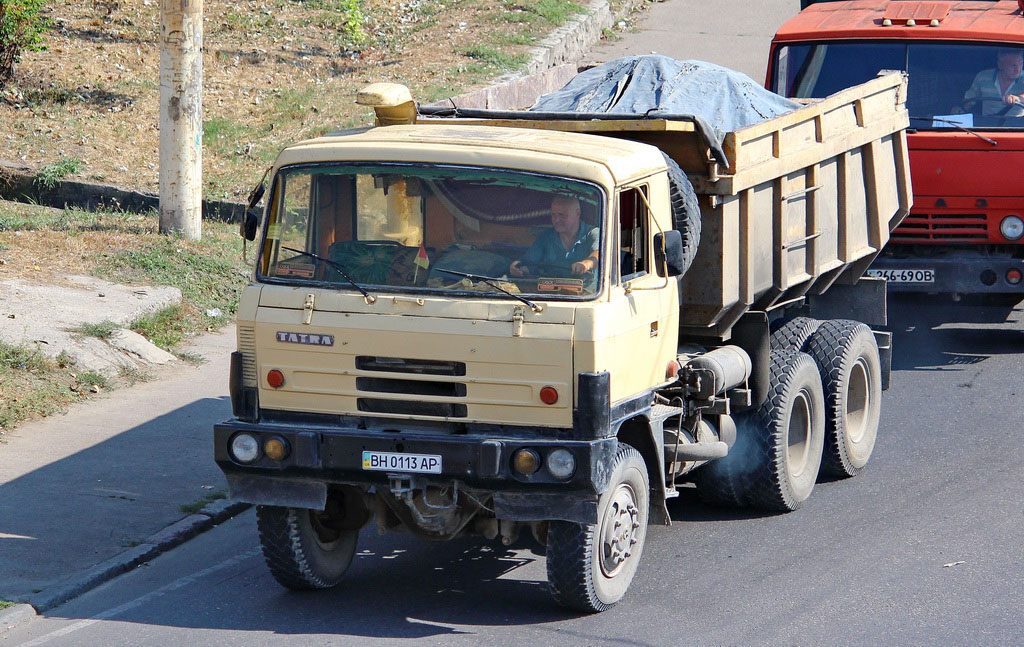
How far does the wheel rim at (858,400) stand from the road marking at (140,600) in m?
4.31

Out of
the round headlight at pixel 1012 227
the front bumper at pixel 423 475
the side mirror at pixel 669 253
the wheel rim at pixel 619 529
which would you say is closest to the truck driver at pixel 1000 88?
the round headlight at pixel 1012 227

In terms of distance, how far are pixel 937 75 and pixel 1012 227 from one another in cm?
151

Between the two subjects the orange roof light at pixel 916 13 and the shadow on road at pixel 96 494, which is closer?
the shadow on road at pixel 96 494

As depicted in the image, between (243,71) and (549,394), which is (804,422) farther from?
(243,71)

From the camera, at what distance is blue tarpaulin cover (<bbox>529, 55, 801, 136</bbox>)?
8234 mm

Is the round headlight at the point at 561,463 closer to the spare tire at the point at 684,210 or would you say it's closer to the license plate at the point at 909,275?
the spare tire at the point at 684,210

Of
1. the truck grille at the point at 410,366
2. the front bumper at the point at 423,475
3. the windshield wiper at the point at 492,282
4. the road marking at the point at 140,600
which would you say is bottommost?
the road marking at the point at 140,600

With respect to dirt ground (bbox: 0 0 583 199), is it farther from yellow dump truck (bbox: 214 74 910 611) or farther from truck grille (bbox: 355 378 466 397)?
truck grille (bbox: 355 378 466 397)

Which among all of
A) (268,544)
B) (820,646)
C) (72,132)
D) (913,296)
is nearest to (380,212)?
(268,544)

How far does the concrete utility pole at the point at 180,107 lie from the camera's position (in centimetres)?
1275

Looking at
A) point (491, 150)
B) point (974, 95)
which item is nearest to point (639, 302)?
point (491, 150)

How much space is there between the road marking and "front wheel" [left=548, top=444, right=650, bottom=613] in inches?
81.8

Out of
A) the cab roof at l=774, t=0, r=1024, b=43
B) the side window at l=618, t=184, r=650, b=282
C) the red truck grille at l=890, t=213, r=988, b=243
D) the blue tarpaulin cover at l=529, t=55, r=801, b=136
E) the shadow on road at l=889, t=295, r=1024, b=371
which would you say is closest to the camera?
the side window at l=618, t=184, r=650, b=282

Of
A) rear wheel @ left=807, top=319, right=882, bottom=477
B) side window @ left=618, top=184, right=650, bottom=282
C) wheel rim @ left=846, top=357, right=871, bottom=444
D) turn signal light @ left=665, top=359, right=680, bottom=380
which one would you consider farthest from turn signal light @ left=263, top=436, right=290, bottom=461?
wheel rim @ left=846, top=357, right=871, bottom=444
